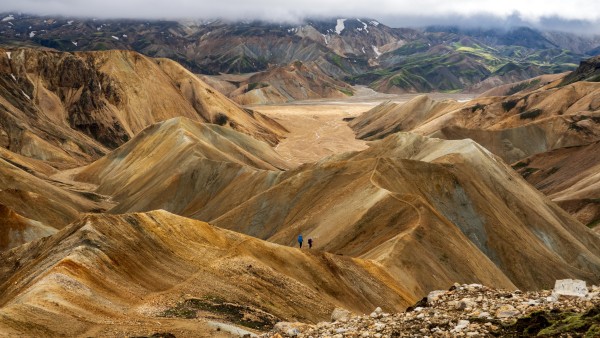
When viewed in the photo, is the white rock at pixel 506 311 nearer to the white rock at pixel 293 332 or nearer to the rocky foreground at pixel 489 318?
the rocky foreground at pixel 489 318

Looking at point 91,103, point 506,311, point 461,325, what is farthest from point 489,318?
point 91,103

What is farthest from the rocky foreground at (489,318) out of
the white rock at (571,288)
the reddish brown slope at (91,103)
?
the reddish brown slope at (91,103)

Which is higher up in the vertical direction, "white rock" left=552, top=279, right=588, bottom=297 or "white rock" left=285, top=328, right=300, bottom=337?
"white rock" left=552, top=279, right=588, bottom=297

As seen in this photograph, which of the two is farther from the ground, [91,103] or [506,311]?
[506,311]

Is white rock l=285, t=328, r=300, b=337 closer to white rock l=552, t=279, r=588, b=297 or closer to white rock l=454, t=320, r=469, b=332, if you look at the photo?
white rock l=454, t=320, r=469, b=332

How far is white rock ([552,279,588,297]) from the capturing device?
722 inches

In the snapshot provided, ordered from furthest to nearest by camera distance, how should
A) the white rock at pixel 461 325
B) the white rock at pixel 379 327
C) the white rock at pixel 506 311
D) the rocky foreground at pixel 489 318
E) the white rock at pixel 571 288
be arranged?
the white rock at pixel 571 288
the white rock at pixel 379 327
the white rock at pixel 506 311
the white rock at pixel 461 325
the rocky foreground at pixel 489 318

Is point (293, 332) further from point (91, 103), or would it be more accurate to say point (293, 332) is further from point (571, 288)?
point (91, 103)

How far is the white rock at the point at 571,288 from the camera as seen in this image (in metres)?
18.3

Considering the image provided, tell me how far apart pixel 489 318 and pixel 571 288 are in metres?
2.81

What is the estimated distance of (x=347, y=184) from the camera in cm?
6869

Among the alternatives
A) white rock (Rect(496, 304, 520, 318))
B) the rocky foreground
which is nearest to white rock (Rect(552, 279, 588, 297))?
the rocky foreground

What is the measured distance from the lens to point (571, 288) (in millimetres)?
18625

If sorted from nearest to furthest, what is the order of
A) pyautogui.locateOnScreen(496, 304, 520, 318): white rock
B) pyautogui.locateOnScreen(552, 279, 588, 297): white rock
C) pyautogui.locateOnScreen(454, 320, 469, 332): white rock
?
pyautogui.locateOnScreen(454, 320, 469, 332): white rock
pyautogui.locateOnScreen(496, 304, 520, 318): white rock
pyautogui.locateOnScreen(552, 279, 588, 297): white rock
